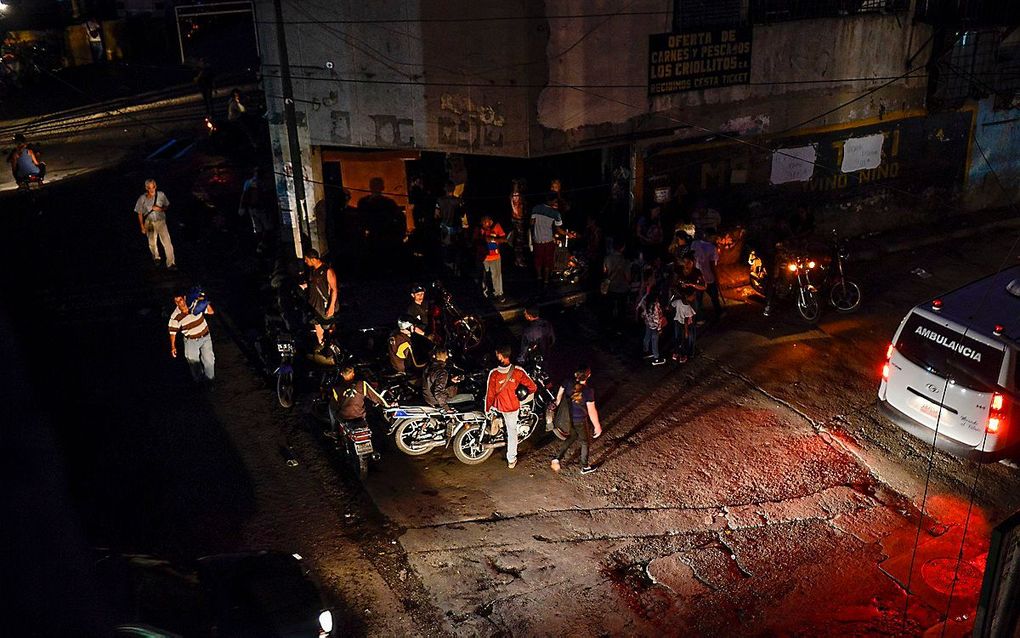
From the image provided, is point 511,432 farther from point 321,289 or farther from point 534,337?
point 321,289

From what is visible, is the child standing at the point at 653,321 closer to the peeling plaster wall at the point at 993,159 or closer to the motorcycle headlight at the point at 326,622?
the motorcycle headlight at the point at 326,622

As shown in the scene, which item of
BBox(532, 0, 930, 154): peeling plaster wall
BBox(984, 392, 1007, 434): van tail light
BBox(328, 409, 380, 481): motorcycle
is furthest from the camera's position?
BBox(532, 0, 930, 154): peeling plaster wall

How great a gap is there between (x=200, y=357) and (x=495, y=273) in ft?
16.4

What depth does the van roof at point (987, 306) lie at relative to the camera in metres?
10.1

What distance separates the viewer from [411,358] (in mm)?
11555

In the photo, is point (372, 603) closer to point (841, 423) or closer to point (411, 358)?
point (411, 358)

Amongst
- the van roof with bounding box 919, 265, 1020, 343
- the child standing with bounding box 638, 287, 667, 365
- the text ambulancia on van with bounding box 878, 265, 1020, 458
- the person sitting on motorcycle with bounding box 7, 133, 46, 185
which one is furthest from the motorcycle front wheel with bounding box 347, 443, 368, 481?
the person sitting on motorcycle with bounding box 7, 133, 46, 185

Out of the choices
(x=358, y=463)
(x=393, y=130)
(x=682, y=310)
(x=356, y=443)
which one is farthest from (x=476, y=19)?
(x=358, y=463)

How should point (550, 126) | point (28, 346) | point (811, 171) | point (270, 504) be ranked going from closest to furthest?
point (270, 504) → point (28, 346) → point (550, 126) → point (811, 171)

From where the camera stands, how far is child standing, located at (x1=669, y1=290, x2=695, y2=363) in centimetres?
1293

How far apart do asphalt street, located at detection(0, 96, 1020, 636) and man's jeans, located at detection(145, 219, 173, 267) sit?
46.5 inches

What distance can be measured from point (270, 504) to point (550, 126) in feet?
25.5

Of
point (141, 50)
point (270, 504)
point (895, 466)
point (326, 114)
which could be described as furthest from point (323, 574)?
point (141, 50)

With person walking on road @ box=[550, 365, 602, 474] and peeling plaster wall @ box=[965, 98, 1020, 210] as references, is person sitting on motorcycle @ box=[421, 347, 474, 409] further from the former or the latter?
peeling plaster wall @ box=[965, 98, 1020, 210]
